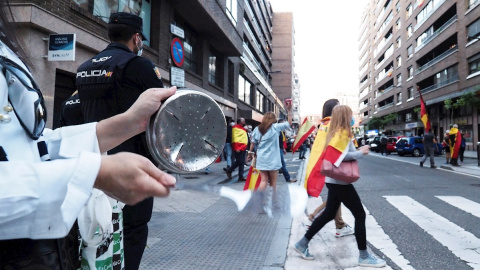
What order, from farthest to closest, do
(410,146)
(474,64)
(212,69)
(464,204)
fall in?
(474,64), (410,146), (212,69), (464,204)

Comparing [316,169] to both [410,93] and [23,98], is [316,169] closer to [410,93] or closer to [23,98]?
[23,98]

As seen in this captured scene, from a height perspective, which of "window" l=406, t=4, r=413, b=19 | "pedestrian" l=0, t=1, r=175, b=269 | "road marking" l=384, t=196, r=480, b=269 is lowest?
"road marking" l=384, t=196, r=480, b=269

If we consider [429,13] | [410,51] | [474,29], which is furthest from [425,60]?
[474,29]

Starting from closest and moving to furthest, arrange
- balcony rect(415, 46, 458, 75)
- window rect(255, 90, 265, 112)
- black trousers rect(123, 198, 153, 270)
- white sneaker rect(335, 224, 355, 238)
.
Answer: black trousers rect(123, 198, 153, 270) < white sneaker rect(335, 224, 355, 238) < balcony rect(415, 46, 458, 75) < window rect(255, 90, 265, 112)

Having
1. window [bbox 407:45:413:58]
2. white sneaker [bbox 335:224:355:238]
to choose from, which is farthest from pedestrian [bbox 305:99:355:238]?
window [bbox 407:45:413:58]

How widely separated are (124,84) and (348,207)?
2.95m

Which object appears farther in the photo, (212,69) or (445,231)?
(212,69)

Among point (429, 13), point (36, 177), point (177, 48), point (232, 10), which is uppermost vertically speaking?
point (429, 13)

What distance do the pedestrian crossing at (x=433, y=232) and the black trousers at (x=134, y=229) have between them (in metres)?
2.94

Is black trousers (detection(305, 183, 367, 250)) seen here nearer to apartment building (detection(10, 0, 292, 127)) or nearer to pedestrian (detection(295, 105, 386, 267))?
pedestrian (detection(295, 105, 386, 267))

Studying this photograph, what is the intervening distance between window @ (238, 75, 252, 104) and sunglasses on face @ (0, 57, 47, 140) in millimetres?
27721

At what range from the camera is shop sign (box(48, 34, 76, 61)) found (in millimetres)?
7391

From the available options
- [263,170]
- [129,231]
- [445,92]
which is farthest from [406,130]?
[129,231]

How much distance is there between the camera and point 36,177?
73 centimetres
